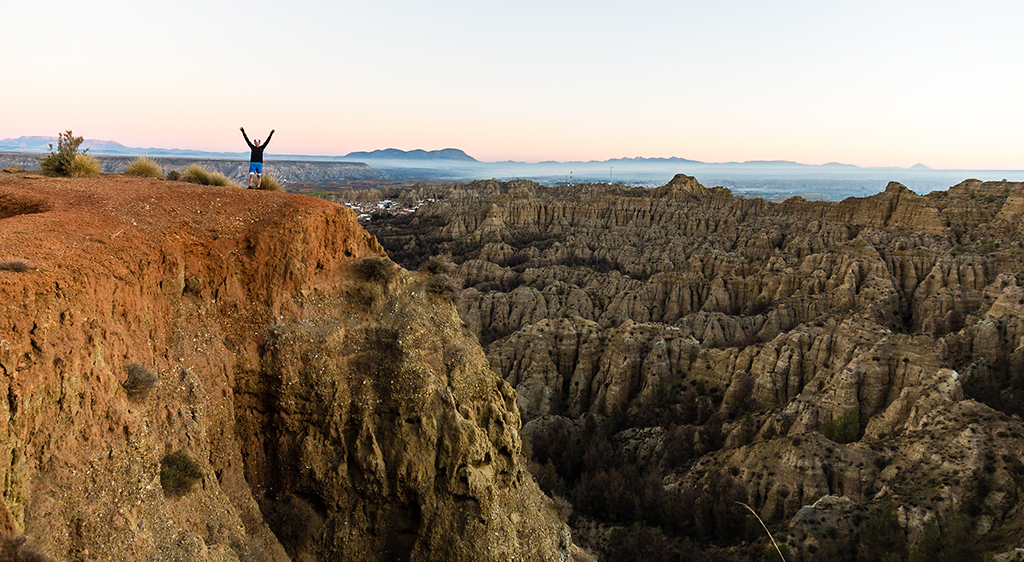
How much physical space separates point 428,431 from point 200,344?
467 centimetres

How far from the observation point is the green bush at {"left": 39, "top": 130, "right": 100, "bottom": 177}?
1441cm

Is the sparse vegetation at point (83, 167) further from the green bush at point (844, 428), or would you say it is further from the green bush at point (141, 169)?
the green bush at point (844, 428)

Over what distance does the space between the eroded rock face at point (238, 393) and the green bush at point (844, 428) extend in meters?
16.1

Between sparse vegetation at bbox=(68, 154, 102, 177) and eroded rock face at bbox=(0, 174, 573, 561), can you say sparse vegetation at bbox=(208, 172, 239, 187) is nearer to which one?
eroded rock face at bbox=(0, 174, 573, 561)

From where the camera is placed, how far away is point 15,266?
21.7 feet

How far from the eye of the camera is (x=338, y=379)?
35.1ft

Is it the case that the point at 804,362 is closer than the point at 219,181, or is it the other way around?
the point at 219,181

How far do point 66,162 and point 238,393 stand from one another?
33.3 feet

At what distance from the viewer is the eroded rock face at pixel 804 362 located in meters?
17.7

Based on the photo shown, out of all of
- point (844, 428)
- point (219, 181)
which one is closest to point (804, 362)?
point (844, 428)

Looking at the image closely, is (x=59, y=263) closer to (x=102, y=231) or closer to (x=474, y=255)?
(x=102, y=231)

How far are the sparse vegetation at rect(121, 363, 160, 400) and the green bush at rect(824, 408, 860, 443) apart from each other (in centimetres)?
2515

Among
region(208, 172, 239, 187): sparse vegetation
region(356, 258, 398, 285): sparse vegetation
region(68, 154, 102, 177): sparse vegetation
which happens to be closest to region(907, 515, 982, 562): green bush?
region(356, 258, 398, 285): sparse vegetation

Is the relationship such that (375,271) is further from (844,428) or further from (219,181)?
(844,428)
